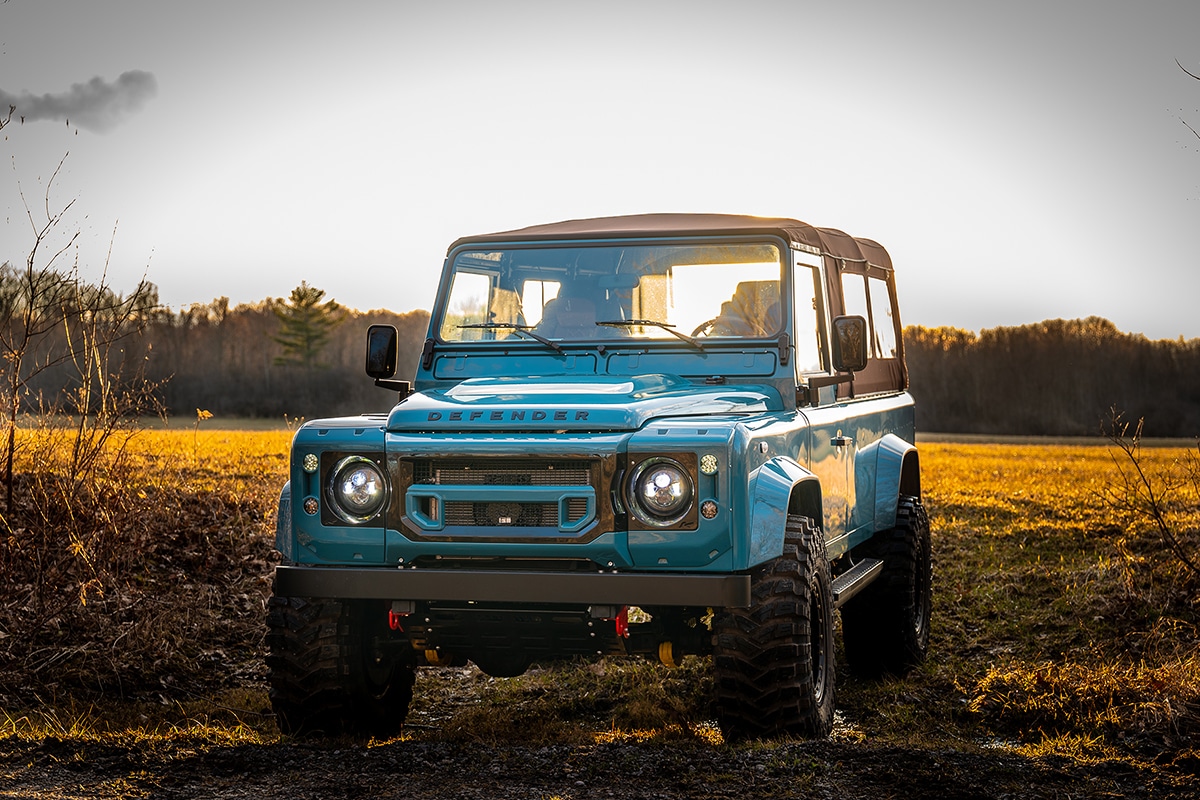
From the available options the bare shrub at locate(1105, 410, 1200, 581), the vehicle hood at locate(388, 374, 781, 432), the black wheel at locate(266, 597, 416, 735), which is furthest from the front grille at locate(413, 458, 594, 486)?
the bare shrub at locate(1105, 410, 1200, 581)

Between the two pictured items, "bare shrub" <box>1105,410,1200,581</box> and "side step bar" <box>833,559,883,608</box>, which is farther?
"bare shrub" <box>1105,410,1200,581</box>

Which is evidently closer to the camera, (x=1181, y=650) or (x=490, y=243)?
(x=490, y=243)

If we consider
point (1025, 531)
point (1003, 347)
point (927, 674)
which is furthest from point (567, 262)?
point (1003, 347)

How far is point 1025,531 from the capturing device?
15672 mm

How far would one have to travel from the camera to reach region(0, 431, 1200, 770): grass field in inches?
276

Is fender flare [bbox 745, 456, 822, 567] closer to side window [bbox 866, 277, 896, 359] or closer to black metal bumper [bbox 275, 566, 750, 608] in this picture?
black metal bumper [bbox 275, 566, 750, 608]

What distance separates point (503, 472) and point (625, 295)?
1760 millimetres

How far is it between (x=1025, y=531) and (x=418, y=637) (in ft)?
37.3

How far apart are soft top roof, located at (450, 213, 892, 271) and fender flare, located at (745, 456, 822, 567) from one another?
1.56 metres

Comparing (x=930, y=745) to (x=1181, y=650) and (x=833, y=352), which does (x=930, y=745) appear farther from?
(x=1181, y=650)

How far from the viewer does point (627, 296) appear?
7.04 metres

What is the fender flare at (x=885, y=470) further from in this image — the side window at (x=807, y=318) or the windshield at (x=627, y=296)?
the windshield at (x=627, y=296)

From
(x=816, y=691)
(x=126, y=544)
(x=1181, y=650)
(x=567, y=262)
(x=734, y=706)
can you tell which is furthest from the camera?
(x=126, y=544)

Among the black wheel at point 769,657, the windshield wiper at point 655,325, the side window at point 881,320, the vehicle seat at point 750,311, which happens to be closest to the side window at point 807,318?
the vehicle seat at point 750,311
